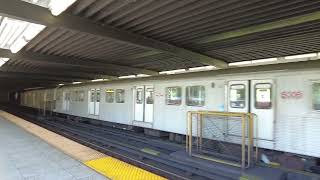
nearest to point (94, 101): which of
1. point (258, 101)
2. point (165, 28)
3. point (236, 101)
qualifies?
point (236, 101)

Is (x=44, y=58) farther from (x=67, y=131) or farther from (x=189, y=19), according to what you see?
(x=189, y=19)

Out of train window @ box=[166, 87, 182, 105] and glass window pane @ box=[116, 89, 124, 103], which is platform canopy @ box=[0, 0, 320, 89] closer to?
train window @ box=[166, 87, 182, 105]

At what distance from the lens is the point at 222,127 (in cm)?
892

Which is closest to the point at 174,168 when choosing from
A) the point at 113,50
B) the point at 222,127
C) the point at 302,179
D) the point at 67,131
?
A: the point at 222,127

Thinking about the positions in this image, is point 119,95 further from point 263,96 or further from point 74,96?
point 263,96

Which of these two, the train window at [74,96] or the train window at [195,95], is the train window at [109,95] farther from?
the train window at [195,95]

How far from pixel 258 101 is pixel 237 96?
0.72m

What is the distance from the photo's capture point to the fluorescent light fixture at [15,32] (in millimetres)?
7672

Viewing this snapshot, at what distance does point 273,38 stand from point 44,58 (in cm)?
891

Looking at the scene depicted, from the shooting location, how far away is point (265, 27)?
6.91 meters

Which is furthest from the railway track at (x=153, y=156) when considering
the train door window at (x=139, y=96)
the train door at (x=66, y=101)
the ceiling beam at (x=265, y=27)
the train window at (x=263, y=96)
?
the train door at (x=66, y=101)

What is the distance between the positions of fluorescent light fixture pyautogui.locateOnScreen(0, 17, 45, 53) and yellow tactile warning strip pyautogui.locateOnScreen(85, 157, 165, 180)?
3985 mm

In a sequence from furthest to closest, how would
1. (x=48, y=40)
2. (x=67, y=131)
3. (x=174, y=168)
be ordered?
(x=67, y=131) → (x=48, y=40) → (x=174, y=168)

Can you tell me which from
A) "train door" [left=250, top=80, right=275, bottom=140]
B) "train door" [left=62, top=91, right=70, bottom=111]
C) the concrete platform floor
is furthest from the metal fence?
"train door" [left=62, top=91, right=70, bottom=111]
